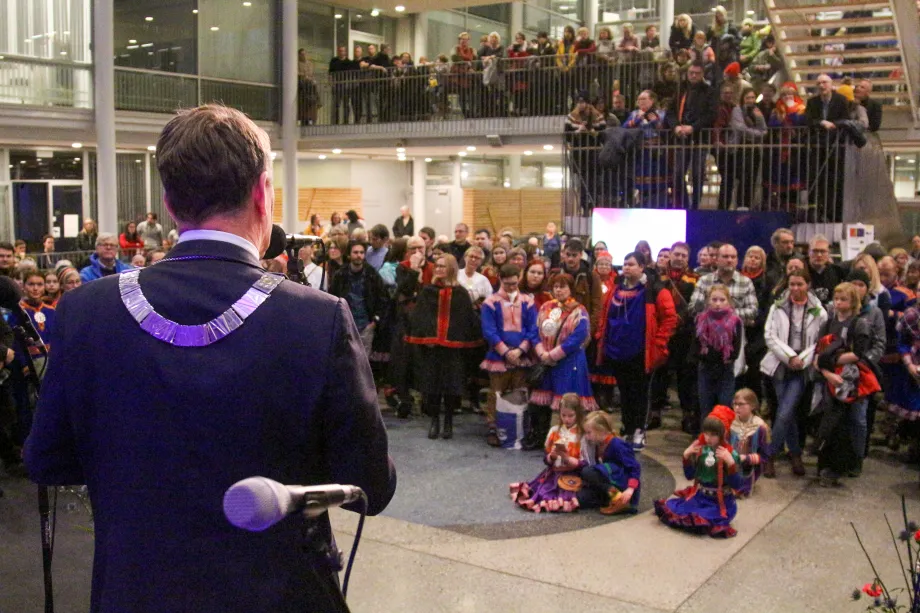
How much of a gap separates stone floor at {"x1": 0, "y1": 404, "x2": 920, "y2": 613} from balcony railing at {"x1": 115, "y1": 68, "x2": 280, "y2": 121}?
12578mm

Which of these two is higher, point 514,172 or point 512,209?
point 514,172

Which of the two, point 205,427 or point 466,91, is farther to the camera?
point 466,91

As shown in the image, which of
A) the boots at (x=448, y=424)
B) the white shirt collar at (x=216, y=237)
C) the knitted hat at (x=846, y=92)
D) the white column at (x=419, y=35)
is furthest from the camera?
the white column at (x=419, y=35)

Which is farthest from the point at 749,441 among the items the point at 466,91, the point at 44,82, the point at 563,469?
the point at 44,82

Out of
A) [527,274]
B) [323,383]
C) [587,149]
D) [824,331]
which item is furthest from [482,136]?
[323,383]

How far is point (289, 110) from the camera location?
22.2m

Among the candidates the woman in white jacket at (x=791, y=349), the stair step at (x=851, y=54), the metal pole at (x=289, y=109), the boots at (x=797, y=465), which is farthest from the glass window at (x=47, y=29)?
the boots at (x=797, y=465)

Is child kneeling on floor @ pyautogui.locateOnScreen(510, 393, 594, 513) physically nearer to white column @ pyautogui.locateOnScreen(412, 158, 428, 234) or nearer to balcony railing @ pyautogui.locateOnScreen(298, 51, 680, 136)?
balcony railing @ pyautogui.locateOnScreen(298, 51, 680, 136)

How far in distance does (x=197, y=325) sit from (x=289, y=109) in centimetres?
2123

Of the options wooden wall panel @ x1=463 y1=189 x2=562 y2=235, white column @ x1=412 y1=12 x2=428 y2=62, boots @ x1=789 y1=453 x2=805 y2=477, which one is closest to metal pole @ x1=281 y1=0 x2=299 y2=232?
white column @ x1=412 y1=12 x2=428 y2=62

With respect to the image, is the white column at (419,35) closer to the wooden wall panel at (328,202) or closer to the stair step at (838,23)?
the wooden wall panel at (328,202)

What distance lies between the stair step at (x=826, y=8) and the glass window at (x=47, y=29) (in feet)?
38.3

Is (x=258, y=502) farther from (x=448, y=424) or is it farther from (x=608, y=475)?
(x=448, y=424)

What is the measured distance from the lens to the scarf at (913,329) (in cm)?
817
